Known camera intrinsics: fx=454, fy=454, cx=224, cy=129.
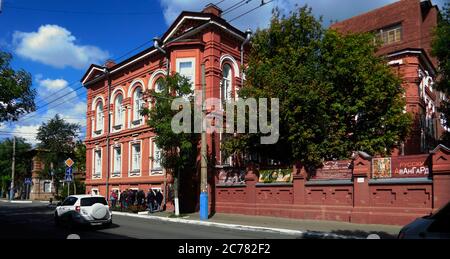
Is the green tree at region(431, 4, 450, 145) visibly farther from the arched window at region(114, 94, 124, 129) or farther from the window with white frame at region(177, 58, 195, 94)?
the arched window at region(114, 94, 124, 129)

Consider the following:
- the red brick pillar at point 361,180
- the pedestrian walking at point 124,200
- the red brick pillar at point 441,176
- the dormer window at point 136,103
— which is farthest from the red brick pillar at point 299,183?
the dormer window at point 136,103

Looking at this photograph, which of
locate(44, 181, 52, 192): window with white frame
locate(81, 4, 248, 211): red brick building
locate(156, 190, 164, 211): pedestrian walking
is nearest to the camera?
locate(156, 190, 164, 211): pedestrian walking

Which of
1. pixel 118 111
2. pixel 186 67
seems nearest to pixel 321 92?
pixel 186 67

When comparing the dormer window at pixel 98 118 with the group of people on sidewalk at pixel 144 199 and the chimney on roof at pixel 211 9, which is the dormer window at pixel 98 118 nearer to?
the group of people on sidewalk at pixel 144 199

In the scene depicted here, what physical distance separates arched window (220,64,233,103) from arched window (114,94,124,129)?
10821 millimetres

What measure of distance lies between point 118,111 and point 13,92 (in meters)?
12.8

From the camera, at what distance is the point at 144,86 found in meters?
34.4

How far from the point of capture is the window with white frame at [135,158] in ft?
114

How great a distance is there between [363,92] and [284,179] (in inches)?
249

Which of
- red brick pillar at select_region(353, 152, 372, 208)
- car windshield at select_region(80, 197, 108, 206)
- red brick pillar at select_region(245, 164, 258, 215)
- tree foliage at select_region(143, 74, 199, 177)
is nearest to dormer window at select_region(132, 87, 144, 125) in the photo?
tree foliage at select_region(143, 74, 199, 177)

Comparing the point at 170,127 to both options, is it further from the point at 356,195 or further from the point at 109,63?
the point at 109,63

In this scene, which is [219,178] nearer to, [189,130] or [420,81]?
[189,130]

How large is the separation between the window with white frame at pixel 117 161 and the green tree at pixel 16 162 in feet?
111

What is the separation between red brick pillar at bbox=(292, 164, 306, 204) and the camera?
22156 mm
